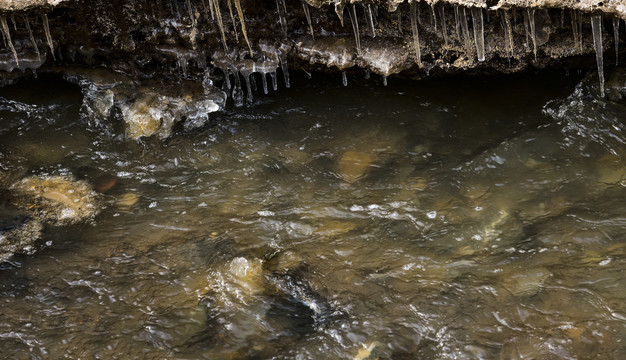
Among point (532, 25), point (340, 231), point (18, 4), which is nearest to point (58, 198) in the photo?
point (18, 4)

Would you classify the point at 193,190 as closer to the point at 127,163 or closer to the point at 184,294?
the point at 127,163

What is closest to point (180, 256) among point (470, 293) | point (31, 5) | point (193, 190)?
point (193, 190)

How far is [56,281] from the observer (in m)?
3.81

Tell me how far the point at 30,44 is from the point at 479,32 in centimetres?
406

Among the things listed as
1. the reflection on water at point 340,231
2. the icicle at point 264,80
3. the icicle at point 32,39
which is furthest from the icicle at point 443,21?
the icicle at point 32,39

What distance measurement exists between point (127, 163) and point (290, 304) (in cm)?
225

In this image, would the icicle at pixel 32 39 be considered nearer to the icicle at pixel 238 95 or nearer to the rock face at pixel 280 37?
the rock face at pixel 280 37

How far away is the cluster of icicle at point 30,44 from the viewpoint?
182 inches

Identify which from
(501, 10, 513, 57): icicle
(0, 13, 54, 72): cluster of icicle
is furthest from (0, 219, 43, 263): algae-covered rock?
(501, 10, 513, 57): icicle

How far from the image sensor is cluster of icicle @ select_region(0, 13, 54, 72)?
463cm

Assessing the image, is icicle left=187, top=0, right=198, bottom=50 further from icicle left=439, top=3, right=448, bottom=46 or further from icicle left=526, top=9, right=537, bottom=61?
icicle left=526, top=9, right=537, bottom=61

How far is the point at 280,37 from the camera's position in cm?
518

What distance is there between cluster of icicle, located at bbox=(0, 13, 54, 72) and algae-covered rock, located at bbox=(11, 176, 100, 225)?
107 centimetres

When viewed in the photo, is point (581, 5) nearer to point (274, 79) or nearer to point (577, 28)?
point (577, 28)
